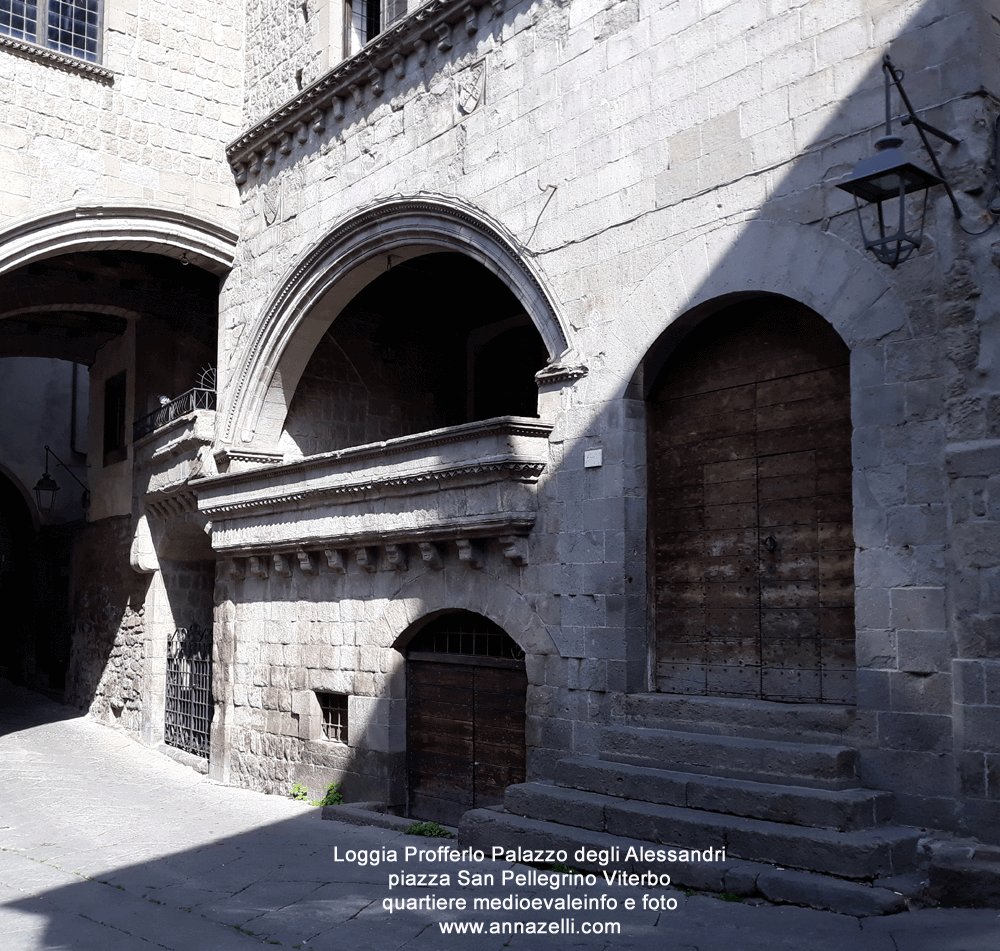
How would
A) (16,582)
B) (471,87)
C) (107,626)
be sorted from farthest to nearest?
(16,582), (107,626), (471,87)

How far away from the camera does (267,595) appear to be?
33.9 feet

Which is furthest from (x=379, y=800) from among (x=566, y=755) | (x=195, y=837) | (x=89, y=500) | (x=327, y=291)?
(x=89, y=500)

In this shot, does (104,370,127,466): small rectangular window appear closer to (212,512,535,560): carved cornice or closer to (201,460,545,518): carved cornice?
(201,460,545,518): carved cornice

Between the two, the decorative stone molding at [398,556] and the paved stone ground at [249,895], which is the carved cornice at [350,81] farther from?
the paved stone ground at [249,895]

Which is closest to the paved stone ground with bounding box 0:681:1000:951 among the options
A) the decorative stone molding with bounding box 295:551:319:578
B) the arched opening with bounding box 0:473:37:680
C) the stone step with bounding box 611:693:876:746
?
the stone step with bounding box 611:693:876:746

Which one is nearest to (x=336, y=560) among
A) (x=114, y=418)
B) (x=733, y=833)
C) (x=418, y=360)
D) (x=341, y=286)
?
(x=341, y=286)

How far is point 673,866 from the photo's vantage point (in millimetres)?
5320

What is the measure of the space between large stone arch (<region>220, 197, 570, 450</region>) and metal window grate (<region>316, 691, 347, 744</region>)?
2888 mm

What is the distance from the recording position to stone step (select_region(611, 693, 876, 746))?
5434mm

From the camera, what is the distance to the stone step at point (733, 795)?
5.06 m

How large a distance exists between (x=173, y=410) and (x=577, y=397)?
714 centimetres

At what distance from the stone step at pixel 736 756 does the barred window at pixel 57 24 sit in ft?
30.4

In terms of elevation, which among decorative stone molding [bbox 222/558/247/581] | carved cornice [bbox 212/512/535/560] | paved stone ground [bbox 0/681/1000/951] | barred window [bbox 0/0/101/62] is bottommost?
paved stone ground [bbox 0/681/1000/951]

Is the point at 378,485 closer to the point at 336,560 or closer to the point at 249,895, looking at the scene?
the point at 336,560
